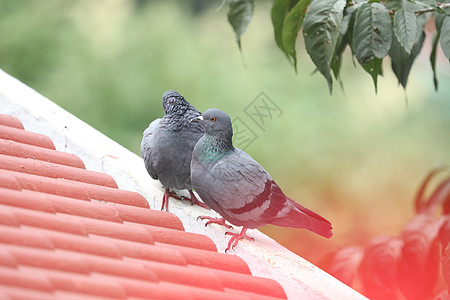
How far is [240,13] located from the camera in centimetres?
231

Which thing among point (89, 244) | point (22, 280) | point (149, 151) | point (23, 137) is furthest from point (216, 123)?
point (22, 280)

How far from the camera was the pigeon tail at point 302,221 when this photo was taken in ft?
6.74

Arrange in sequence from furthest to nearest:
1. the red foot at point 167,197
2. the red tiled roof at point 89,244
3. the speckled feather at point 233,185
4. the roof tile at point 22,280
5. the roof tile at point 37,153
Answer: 1. the red foot at point 167,197
2. the roof tile at point 37,153
3. the speckled feather at point 233,185
4. the red tiled roof at point 89,244
5. the roof tile at point 22,280

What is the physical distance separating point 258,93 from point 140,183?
12.4 ft

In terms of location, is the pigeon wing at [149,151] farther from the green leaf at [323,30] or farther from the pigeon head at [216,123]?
the green leaf at [323,30]

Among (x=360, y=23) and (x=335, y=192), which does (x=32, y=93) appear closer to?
(x=360, y=23)

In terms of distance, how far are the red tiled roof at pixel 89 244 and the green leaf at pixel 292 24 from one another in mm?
768

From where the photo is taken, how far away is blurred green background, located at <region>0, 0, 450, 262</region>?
5496 millimetres

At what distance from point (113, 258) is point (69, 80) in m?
5.15

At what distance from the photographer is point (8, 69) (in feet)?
21.5

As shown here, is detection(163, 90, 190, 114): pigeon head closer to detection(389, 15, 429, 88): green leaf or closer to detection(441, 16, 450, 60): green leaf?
detection(389, 15, 429, 88): green leaf

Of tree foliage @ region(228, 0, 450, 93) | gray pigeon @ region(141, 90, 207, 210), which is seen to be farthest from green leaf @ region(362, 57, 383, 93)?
gray pigeon @ region(141, 90, 207, 210)

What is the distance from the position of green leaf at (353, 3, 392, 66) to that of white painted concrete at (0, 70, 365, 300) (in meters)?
0.76

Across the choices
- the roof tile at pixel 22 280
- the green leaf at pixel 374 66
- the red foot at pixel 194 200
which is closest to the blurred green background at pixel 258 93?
the red foot at pixel 194 200
